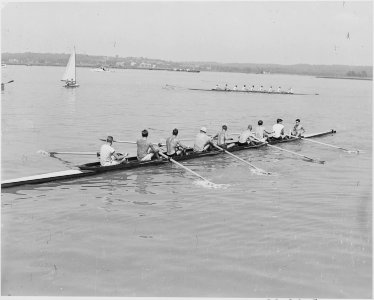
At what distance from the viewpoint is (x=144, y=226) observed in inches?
410

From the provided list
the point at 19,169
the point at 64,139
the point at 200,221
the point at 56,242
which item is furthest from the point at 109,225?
the point at 64,139

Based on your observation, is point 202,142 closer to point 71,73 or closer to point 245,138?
point 245,138

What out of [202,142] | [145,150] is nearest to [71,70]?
[202,142]

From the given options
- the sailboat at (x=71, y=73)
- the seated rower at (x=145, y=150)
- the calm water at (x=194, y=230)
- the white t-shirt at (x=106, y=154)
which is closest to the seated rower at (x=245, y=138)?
the calm water at (x=194, y=230)

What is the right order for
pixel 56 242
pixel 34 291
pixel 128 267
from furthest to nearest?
pixel 56 242, pixel 128 267, pixel 34 291

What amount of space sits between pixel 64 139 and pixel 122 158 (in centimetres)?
1025

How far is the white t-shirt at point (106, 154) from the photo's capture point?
1423cm

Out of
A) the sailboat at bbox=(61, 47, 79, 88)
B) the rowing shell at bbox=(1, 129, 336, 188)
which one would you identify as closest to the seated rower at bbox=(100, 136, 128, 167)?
the rowing shell at bbox=(1, 129, 336, 188)

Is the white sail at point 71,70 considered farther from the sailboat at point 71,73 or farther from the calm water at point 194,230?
the calm water at point 194,230

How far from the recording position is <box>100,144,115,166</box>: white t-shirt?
46.7ft

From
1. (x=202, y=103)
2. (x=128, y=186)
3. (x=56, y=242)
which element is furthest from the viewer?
(x=202, y=103)

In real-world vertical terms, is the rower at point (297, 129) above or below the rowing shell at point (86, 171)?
above

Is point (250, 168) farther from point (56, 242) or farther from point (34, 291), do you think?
point (34, 291)

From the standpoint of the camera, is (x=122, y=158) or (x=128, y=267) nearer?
(x=128, y=267)
